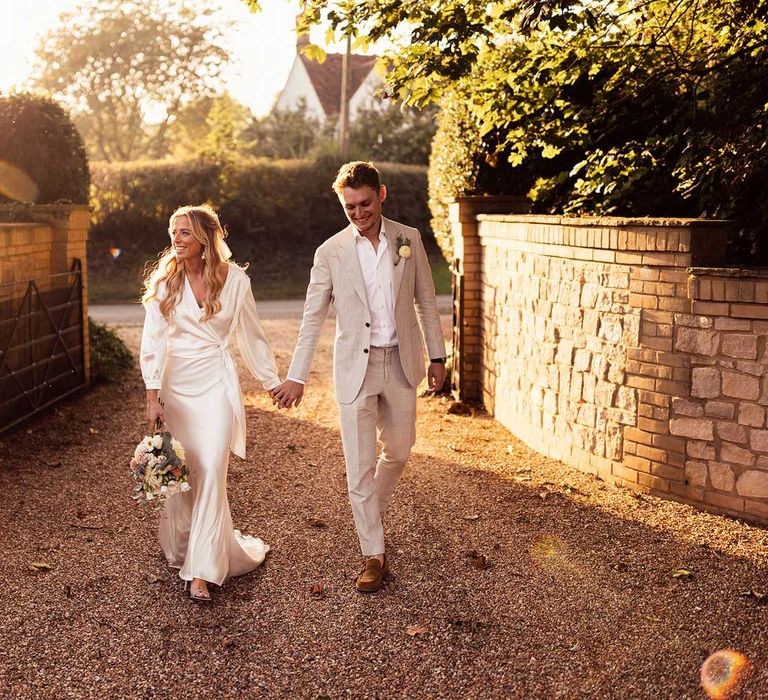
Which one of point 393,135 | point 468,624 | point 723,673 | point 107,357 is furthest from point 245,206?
point 723,673

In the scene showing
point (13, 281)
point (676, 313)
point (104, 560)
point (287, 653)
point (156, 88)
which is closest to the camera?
point (287, 653)

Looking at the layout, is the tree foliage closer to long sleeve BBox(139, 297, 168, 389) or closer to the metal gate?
long sleeve BBox(139, 297, 168, 389)

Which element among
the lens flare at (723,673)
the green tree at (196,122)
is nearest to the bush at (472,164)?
the lens flare at (723,673)

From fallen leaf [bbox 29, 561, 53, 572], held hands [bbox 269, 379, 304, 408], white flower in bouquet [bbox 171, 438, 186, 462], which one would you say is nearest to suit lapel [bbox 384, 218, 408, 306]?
held hands [bbox 269, 379, 304, 408]

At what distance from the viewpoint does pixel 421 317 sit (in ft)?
18.1

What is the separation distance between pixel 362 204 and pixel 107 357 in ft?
23.5

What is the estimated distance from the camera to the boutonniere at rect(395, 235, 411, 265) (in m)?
5.19

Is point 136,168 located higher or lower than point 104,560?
higher

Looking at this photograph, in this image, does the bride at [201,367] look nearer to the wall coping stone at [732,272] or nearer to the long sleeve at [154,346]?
the long sleeve at [154,346]

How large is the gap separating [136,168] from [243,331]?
21190 mm

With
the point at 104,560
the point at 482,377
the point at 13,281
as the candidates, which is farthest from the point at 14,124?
the point at 104,560

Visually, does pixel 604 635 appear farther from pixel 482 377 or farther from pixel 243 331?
pixel 482 377

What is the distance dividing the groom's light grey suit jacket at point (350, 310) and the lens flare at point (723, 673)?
2.00 m

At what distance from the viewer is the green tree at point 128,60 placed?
35.2 m
